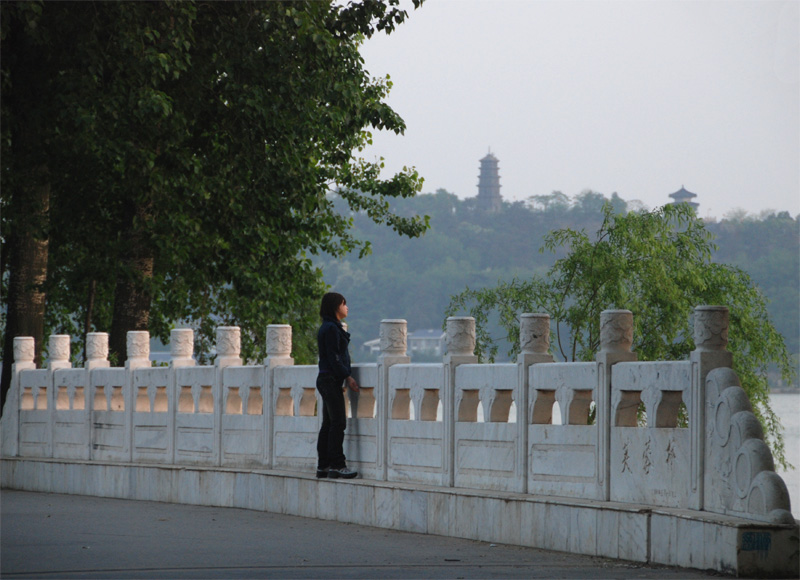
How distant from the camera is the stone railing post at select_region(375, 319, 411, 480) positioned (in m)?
12.9

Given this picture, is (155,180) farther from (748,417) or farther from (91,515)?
(748,417)

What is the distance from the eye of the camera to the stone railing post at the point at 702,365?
925cm

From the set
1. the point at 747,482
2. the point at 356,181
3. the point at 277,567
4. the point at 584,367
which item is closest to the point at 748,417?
the point at 747,482

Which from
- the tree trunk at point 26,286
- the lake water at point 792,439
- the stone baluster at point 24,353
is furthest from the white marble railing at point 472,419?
the lake water at point 792,439

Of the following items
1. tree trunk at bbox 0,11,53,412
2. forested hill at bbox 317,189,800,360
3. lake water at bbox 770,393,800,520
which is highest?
forested hill at bbox 317,189,800,360

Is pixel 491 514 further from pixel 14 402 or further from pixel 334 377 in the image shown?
pixel 14 402

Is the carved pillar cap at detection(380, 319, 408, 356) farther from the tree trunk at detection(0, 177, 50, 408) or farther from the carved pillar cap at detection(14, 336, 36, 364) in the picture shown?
the tree trunk at detection(0, 177, 50, 408)

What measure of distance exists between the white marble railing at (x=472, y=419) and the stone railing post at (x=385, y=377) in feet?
0.04

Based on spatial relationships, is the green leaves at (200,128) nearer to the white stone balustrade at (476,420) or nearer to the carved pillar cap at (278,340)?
the white stone balustrade at (476,420)

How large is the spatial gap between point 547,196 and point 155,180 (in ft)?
310

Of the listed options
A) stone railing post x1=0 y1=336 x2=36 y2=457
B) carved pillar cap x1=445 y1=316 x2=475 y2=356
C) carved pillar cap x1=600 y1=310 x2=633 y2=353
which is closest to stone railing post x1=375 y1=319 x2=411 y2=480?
carved pillar cap x1=445 y1=316 x2=475 y2=356

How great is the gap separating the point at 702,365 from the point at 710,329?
25cm

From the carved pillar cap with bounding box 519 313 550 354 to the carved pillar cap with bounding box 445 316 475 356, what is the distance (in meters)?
0.87

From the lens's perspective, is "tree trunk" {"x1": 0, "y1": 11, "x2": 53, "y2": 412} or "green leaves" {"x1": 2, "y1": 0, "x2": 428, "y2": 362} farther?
"tree trunk" {"x1": 0, "y1": 11, "x2": 53, "y2": 412}
